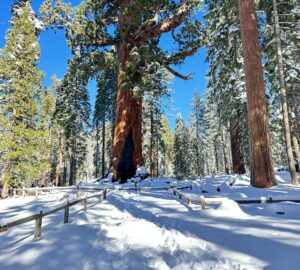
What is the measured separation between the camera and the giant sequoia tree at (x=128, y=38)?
19312 millimetres

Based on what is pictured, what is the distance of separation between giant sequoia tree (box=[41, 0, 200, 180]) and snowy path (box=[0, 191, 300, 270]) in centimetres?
1356

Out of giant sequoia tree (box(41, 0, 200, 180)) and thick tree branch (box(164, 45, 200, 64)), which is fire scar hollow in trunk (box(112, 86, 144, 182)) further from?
thick tree branch (box(164, 45, 200, 64))

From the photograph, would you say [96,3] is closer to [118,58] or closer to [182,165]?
[118,58]

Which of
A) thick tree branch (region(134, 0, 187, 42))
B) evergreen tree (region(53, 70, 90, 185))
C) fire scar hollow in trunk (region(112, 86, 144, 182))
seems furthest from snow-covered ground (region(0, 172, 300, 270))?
evergreen tree (region(53, 70, 90, 185))

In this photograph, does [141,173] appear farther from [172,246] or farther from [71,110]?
[71,110]

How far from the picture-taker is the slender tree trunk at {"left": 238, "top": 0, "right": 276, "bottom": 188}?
33.7 feet

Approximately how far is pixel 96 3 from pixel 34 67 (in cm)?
790

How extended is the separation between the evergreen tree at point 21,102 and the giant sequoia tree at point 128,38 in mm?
3493

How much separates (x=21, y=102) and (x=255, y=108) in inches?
728

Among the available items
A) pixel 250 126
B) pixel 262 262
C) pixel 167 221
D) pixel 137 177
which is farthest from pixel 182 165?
pixel 262 262

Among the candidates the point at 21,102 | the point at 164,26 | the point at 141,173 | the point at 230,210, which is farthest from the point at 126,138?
the point at 230,210

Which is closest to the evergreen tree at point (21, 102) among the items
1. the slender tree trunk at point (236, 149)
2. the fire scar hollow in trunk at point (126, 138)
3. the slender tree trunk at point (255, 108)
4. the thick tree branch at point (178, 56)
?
the fire scar hollow in trunk at point (126, 138)

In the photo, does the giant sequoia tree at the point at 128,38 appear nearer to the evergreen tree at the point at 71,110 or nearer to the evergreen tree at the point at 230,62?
the evergreen tree at the point at 230,62

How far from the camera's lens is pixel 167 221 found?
6816mm
